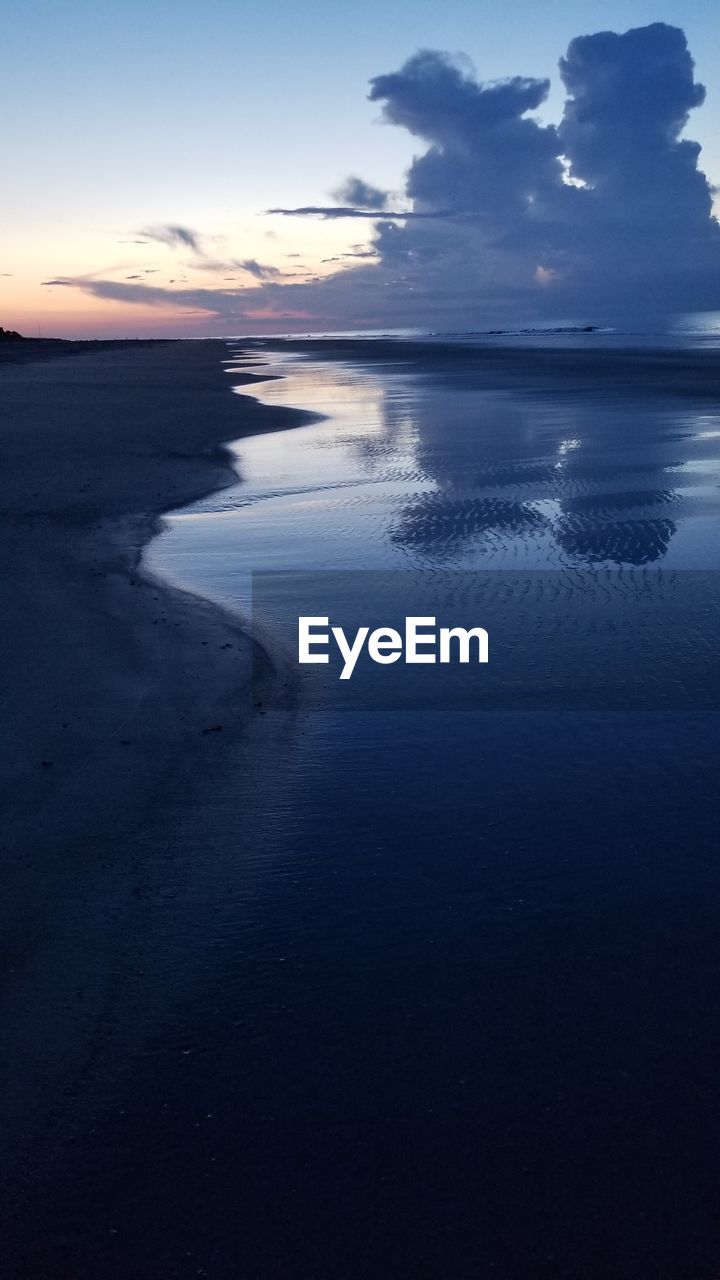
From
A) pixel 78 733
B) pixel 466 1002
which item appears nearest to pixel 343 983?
pixel 466 1002

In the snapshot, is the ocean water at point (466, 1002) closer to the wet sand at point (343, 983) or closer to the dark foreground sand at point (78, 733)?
the wet sand at point (343, 983)

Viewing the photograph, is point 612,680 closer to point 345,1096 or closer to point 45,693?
point 45,693

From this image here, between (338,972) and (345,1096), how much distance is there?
72 cm

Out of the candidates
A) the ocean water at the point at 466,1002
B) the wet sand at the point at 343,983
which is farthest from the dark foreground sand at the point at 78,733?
the ocean water at the point at 466,1002

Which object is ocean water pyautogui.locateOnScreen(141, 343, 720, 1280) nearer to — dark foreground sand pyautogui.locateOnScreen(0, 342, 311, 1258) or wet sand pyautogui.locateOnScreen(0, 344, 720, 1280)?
wet sand pyautogui.locateOnScreen(0, 344, 720, 1280)

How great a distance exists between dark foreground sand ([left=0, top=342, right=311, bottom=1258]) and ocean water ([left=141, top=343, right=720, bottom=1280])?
0.46 meters

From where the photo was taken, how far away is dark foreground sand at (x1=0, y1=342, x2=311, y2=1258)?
156 inches

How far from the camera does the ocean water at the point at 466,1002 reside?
124 inches

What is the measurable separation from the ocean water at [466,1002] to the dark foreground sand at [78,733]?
459 millimetres

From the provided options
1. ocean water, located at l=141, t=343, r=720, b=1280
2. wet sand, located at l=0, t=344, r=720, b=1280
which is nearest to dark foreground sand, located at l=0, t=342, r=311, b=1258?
wet sand, located at l=0, t=344, r=720, b=1280

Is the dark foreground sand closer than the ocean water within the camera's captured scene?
No

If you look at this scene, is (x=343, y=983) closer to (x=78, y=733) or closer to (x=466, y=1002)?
(x=466, y=1002)

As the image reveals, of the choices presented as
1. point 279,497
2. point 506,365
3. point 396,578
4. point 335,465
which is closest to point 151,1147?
point 396,578

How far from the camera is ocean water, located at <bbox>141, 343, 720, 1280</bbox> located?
10.3 ft
